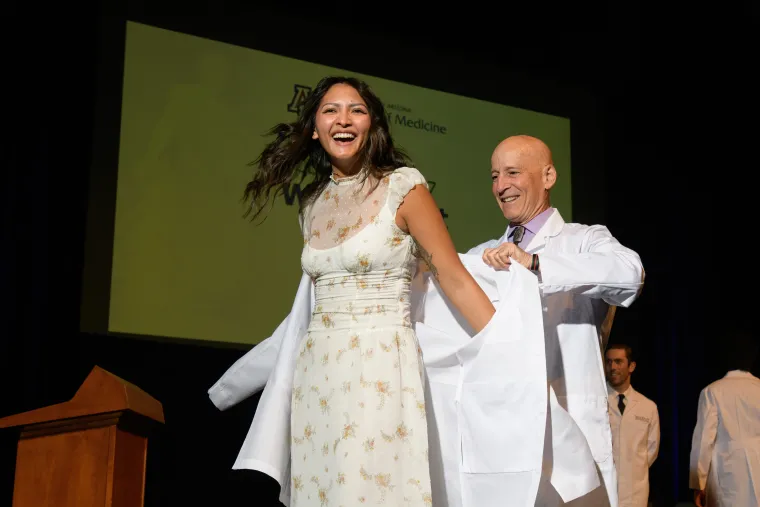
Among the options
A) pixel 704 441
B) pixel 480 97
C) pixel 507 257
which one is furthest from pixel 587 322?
pixel 704 441

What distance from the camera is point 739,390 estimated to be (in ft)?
18.1

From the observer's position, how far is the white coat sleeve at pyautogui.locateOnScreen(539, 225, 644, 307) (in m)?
2.43

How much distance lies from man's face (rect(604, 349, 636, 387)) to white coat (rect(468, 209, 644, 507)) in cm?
280

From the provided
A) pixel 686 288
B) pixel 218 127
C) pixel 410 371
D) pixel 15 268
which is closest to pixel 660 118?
pixel 686 288

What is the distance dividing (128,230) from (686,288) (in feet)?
13.4

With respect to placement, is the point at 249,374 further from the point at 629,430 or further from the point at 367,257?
the point at 629,430

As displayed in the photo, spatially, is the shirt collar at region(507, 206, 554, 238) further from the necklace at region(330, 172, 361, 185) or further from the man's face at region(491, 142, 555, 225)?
the necklace at region(330, 172, 361, 185)

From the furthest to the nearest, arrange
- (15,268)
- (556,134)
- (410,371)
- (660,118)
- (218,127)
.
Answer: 1. (660,118)
2. (556,134)
3. (218,127)
4. (15,268)
5. (410,371)

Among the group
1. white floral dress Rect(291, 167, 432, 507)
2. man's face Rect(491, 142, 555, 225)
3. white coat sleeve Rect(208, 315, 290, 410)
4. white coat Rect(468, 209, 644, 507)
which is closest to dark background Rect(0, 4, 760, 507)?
white coat sleeve Rect(208, 315, 290, 410)

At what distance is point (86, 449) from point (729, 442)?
4535mm

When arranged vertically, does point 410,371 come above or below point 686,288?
below

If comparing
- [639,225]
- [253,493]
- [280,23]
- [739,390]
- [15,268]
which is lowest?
[253,493]

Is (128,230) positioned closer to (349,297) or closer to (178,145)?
(178,145)

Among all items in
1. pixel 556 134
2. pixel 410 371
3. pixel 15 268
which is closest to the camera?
pixel 410 371
